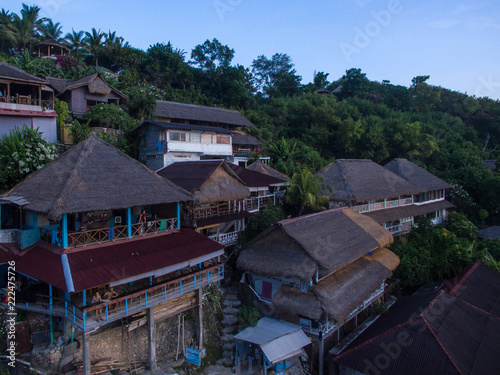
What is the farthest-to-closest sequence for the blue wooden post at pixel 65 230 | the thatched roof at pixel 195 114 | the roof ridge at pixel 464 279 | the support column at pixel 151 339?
the thatched roof at pixel 195 114 → the roof ridge at pixel 464 279 → the support column at pixel 151 339 → the blue wooden post at pixel 65 230

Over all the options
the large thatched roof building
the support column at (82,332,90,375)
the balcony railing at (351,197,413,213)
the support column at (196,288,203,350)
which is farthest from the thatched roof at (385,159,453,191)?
the support column at (82,332,90,375)

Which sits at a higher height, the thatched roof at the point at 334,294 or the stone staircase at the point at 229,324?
the thatched roof at the point at 334,294

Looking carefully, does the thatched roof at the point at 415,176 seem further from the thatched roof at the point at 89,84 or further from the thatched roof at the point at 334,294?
the thatched roof at the point at 89,84

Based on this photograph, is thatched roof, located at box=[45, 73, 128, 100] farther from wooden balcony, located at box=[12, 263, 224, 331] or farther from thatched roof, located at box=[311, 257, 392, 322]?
thatched roof, located at box=[311, 257, 392, 322]

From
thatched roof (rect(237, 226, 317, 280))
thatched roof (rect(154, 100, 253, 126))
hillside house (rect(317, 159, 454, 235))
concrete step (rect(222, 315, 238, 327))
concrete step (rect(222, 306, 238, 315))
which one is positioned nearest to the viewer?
thatched roof (rect(237, 226, 317, 280))

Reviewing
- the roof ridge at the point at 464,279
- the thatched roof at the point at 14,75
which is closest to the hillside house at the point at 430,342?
the roof ridge at the point at 464,279

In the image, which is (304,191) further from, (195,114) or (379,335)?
(195,114)

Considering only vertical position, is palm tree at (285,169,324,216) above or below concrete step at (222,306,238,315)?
above
